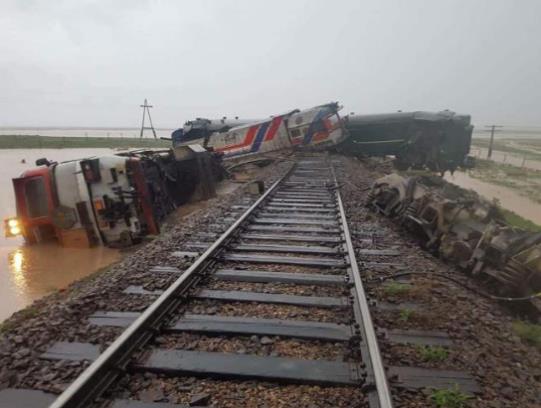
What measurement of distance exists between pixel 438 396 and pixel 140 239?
302 inches

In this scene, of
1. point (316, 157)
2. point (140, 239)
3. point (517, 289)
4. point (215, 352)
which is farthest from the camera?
point (316, 157)

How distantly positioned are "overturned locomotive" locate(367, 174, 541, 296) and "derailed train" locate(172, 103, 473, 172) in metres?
12.0

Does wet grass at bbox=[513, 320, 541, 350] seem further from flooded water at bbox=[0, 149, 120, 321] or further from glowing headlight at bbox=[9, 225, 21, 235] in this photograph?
glowing headlight at bbox=[9, 225, 21, 235]

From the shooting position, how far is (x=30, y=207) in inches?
374

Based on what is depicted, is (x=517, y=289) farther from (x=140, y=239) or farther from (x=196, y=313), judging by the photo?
(x=140, y=239)

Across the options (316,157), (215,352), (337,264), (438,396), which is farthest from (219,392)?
(316,157)

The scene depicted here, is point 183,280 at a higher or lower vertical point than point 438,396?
higher

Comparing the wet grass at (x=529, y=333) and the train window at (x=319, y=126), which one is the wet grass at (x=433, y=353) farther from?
the train window at (x=319, y=126)

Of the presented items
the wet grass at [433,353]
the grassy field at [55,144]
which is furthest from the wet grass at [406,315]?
the grassy field at [55,144]

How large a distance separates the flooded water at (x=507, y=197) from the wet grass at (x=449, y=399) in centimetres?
1475

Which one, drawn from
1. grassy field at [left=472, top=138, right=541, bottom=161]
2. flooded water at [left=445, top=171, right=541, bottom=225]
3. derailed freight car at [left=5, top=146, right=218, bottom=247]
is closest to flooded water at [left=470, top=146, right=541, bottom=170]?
grassy field at [left=472, top=138, right=541, bottom=161]

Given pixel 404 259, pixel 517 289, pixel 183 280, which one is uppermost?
pixel 183 280

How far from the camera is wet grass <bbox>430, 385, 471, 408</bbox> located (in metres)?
2.75

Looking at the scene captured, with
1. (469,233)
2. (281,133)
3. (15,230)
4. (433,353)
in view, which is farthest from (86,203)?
(281,133)
